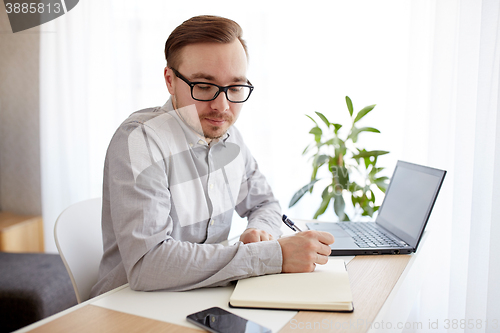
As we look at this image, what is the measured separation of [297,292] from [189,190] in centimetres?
47

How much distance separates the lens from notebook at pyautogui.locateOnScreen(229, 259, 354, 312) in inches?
29.4

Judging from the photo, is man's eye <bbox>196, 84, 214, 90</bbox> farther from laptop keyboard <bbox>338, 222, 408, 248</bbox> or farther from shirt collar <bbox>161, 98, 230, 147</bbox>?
laptop keyboard <bbox>338, 222, 408, 248</bbox>

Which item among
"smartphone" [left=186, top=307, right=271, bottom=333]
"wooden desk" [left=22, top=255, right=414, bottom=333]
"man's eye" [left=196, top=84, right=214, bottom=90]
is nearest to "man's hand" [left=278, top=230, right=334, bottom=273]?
"wooden desk" [left=22, top=255, right=414, bottom=333]

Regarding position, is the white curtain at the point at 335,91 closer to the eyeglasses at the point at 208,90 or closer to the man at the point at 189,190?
the man at the point at 189,190

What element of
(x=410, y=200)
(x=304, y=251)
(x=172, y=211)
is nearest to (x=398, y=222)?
(x=410, y=200)

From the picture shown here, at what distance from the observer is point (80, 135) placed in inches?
107

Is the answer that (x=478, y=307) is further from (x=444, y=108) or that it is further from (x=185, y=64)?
(x=185, y=64)

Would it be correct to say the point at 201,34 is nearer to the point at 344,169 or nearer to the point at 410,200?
the point at 410,200

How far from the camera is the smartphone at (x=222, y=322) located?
665mm

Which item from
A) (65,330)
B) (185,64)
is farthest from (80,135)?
(65,330)

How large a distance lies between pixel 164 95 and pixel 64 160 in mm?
916

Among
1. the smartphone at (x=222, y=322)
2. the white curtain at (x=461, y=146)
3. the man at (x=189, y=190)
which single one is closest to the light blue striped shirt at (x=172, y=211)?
the man at (x=189, y=190)

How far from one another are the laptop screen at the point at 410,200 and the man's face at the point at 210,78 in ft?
2.02

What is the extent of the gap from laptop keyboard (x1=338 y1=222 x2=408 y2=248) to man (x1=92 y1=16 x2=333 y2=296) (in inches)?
9.8
